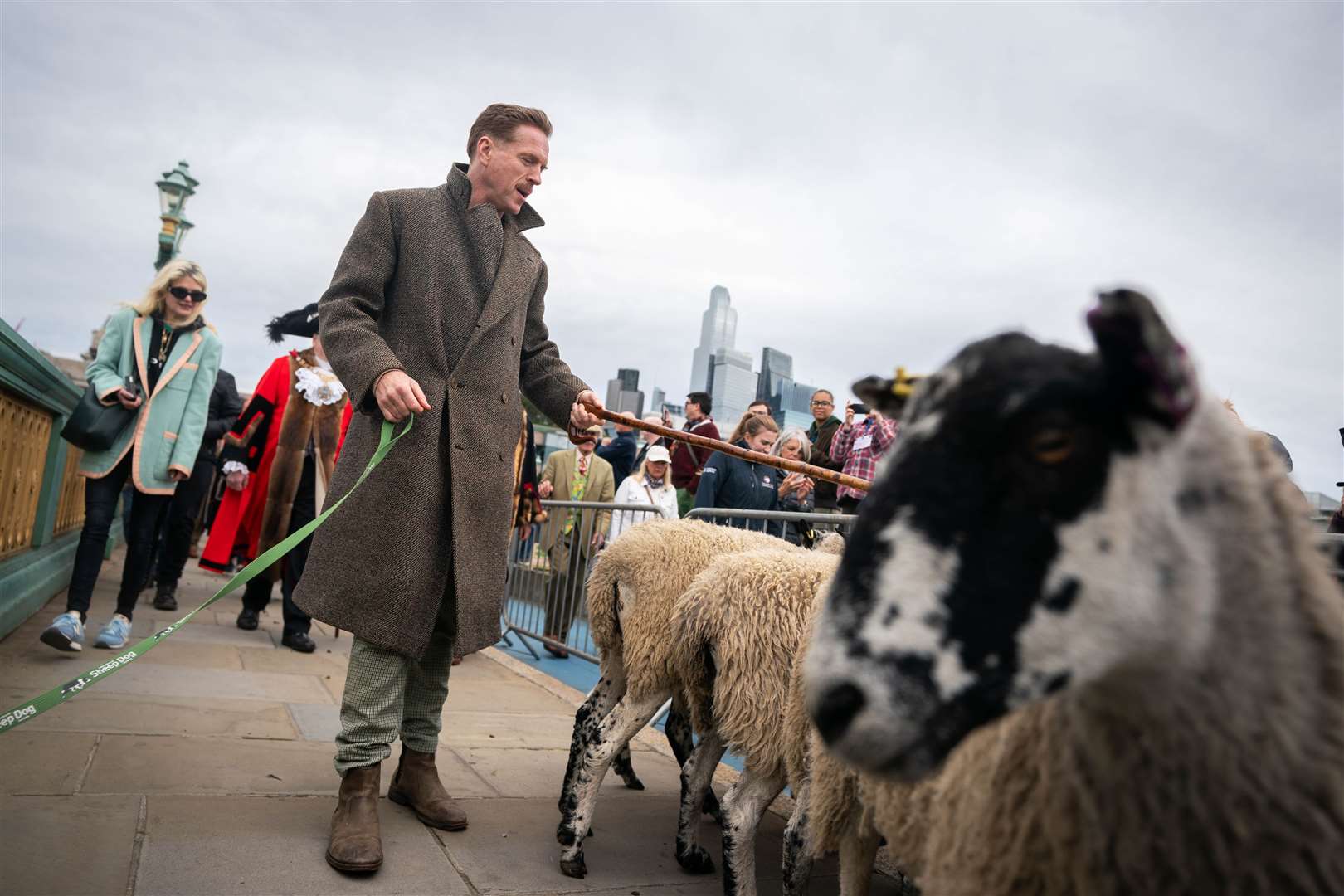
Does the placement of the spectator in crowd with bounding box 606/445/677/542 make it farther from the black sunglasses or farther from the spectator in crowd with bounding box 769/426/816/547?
the black sunglasses

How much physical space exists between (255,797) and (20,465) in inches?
138

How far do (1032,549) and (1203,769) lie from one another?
1.35 feet

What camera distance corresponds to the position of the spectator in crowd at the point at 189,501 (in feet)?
22.4

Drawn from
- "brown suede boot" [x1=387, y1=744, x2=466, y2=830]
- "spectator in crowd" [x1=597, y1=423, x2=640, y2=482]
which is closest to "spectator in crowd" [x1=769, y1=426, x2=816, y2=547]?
"brown suede boot" [x1=387, y1=744, x2=466, y2=830]

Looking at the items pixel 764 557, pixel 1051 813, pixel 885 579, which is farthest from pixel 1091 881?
pixel 764 557

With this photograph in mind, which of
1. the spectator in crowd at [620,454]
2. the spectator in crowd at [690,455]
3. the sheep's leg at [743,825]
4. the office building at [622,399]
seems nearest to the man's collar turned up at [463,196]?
the sheep's leg at [743,825]

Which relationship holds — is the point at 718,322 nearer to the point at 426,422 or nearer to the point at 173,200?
the point at 173,200

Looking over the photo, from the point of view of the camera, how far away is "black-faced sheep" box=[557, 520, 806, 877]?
10.8 feet

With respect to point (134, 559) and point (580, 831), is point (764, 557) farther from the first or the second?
point (134, 559)

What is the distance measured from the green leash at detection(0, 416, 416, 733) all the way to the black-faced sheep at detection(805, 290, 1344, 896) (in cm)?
174

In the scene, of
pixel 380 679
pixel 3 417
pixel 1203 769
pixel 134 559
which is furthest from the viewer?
pixel 134 559

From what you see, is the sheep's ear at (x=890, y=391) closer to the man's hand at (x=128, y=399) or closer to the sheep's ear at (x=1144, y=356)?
the sheep's ear at (x=1144, y=356)

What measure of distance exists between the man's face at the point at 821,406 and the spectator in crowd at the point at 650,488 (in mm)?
1806

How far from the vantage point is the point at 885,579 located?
1.19 m
